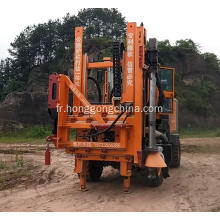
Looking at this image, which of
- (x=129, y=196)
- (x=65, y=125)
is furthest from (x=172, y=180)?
(x=65, y=125)

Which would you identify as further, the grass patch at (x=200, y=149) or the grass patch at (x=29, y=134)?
the grass patch at (x=29, y=134)

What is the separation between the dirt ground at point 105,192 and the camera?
16.4ft

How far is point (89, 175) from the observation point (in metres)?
6.74

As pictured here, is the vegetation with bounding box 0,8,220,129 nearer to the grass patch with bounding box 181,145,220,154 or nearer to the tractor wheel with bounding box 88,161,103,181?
the grass patch with bounding box 181,145,220,154

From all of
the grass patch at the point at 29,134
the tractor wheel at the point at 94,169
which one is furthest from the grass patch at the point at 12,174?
the grass patch at the point at 29,134

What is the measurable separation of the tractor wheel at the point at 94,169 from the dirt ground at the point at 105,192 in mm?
161

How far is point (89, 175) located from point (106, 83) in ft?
7.65

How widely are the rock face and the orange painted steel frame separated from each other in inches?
801

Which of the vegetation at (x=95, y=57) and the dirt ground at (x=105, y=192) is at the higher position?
the vegetation at (x=95, y=57)

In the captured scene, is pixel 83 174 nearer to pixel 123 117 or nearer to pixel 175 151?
pixel 123 117

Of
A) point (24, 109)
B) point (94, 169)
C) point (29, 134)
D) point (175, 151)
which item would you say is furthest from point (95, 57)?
point (94, 169)

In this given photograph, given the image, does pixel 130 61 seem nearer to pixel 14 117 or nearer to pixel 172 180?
pixel 172 180

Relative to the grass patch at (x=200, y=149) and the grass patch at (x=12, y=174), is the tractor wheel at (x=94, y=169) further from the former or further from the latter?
the grass patch at (x=200, y=149)

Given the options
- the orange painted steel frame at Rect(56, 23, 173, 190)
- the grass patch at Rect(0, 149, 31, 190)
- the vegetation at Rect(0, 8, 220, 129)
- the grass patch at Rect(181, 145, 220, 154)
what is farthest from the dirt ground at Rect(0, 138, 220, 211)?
the vegetation at Rect(0, 8, 220, 129)
